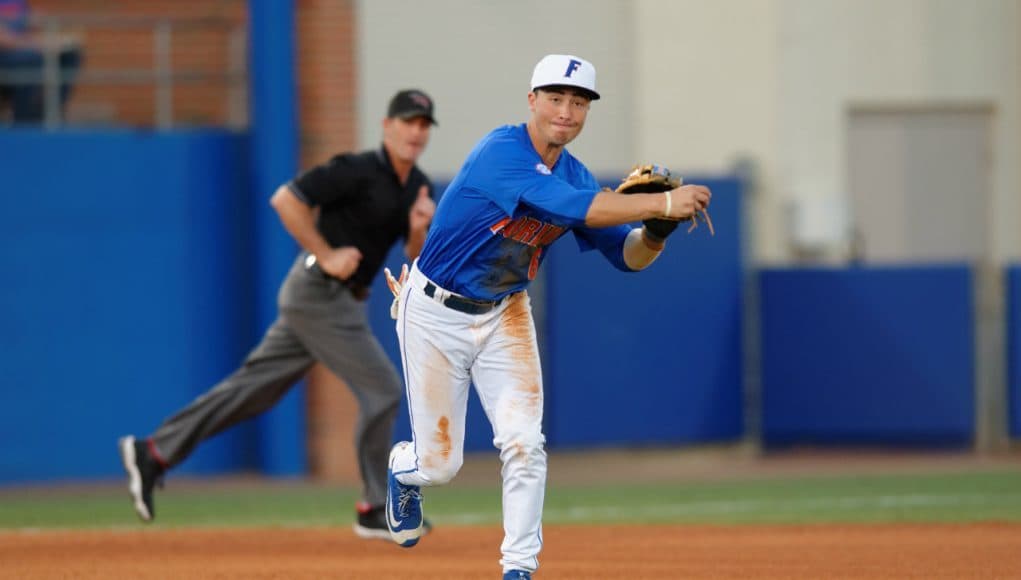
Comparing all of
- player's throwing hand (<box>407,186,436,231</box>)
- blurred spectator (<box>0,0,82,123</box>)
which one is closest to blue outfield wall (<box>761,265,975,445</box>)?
blurred spectator (<box>0,0,82,123</box>)

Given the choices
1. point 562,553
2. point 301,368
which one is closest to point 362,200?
point 301,368

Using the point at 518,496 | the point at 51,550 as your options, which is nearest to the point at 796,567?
the point at 518,496

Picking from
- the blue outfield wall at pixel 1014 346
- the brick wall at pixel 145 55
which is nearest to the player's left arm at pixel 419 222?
the brick wall at pixel 145 55

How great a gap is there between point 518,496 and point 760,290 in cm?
844

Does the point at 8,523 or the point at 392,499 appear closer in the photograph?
the point at 392,499

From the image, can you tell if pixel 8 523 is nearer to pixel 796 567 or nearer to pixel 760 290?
pixel 796 567

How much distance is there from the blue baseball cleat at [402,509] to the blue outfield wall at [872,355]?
25.3 ft

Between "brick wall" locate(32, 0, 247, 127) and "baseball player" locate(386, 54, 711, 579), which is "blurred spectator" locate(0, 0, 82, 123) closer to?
"brick wall" locate(32, 0, 247, 127)

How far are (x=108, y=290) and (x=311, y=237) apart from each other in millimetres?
4771

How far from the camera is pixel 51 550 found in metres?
7.69

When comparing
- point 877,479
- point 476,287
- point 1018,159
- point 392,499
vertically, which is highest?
point 1018,159

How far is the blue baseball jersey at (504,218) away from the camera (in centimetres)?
553

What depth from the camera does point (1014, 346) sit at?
44.4 feet

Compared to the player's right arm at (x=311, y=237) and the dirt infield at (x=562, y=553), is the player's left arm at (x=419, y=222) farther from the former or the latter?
the dirt infield at (x=562, y=553)
